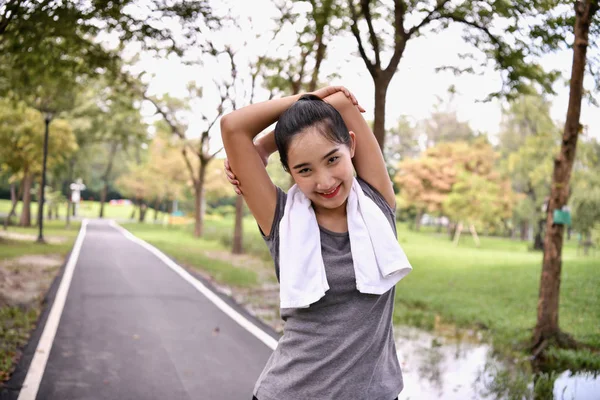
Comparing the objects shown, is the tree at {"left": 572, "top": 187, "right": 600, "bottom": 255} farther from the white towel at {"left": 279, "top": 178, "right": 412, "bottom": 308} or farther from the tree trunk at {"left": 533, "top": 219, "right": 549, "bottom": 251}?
the tree trunk at {"left": 533, "top": 219, "right": 549, "bottom": 251}

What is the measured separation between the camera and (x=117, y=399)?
520 centimetres

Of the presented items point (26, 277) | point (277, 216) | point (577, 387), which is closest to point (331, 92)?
point (277, 216)

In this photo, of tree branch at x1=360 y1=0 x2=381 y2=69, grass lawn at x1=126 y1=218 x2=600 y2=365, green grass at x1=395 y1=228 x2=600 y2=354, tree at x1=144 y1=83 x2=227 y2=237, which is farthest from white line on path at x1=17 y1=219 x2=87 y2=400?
tree at x1=144 y1=83 x2=227 y2=237

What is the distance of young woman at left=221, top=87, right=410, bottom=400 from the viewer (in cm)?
178

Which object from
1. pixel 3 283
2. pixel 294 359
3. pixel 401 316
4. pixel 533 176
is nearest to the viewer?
pixel 294 359

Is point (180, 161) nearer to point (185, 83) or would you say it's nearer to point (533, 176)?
point (185, 83)

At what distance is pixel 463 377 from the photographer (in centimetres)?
613

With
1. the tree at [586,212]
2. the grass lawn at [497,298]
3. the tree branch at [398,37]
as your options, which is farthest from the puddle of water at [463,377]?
the tree at [586,212]

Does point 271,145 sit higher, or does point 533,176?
point 533,176

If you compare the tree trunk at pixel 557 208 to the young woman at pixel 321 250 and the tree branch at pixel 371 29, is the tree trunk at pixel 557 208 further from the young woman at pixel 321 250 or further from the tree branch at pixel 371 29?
the young woman at pixel 321 250

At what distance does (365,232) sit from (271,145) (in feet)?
1.52

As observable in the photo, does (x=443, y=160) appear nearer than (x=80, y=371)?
No

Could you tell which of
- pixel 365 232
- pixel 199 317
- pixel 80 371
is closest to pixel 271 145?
pixel 365 232

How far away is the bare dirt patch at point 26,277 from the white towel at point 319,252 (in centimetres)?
886
